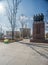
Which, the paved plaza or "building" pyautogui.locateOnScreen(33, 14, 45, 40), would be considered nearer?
the paved plaza

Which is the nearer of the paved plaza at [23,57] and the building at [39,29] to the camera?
the paved plaza at [23,57]

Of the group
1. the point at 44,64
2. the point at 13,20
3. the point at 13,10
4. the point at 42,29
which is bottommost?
the point at 44,64

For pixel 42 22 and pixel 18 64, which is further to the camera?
pixel 42 22

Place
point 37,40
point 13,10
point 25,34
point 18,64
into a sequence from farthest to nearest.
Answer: point 25,34 < point 13,10 < point 37,40 < point 18,64

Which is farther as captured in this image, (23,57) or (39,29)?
(39,29)

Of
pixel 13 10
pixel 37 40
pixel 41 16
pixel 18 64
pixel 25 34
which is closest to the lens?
pixel 18 64

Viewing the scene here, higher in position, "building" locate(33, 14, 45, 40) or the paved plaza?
"building" locate(33, 14, 45, 40)

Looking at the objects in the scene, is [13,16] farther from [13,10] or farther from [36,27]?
[36,27]

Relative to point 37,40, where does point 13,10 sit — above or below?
above

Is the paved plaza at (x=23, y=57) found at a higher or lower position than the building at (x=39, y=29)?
lower

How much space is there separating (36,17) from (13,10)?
23.5ft

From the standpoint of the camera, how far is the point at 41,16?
38.9 m

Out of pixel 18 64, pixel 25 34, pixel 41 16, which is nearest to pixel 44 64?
pixel 18 64

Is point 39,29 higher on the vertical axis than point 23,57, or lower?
higher
